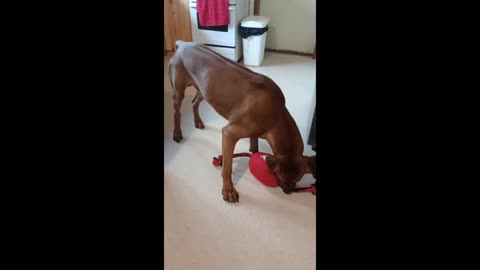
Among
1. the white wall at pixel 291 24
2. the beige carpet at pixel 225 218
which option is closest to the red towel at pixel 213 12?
the white wall at pixel 291 24

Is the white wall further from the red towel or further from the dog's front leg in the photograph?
the dog's front leg

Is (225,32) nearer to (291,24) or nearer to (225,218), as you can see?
(291,24)

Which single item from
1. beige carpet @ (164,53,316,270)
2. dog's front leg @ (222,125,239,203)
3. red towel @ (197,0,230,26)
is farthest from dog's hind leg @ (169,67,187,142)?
red towel @ (197,0,230,26)

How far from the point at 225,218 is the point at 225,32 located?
2272 mm

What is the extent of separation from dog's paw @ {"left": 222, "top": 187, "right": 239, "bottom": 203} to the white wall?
8.65 ft

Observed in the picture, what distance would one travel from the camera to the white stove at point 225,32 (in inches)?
123

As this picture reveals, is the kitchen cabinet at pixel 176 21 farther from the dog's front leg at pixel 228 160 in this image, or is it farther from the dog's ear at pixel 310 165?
the dog's ear at pixel 310 165

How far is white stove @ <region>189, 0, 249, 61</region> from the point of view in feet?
10.3

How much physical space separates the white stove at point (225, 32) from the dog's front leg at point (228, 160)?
1.93m
